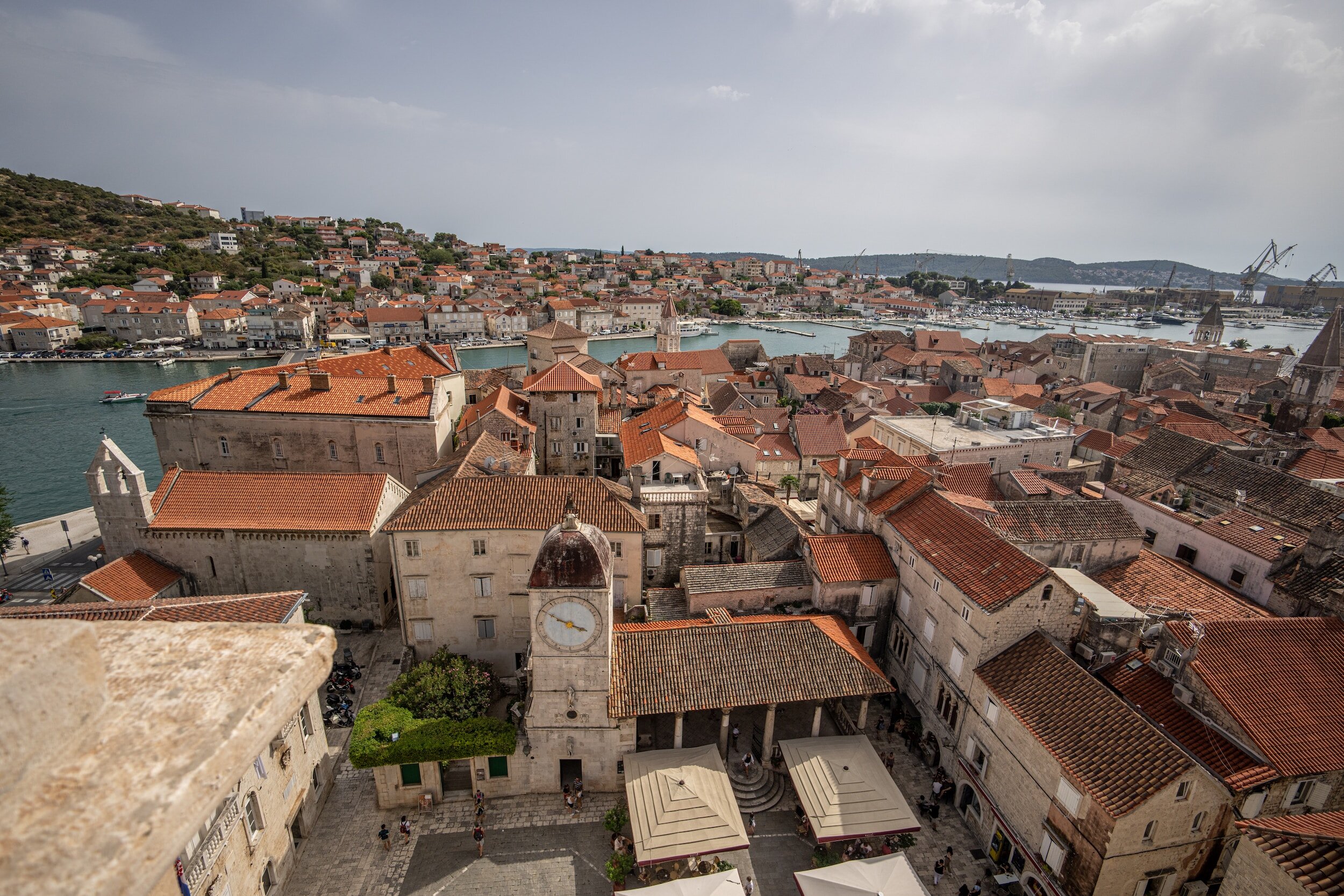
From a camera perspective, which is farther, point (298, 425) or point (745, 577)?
point (298, 425)

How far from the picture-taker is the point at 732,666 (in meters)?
23.0

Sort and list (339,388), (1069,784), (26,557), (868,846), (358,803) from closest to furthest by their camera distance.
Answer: (1069,784), (868,846), (358,803), (26,557), (339,388)

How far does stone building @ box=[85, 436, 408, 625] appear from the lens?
2873cm

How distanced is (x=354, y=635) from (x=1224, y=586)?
38.7 meters

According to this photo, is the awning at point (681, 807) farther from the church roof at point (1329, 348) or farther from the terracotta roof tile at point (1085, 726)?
the church roof at point (1329, 348)

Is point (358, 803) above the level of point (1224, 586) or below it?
below

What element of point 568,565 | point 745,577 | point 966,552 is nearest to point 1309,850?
point 966,552

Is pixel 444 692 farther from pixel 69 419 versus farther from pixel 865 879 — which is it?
pixel 69 419

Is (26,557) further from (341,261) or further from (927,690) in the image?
(341,261)

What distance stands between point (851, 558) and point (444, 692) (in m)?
17.0

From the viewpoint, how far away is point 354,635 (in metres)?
30.3

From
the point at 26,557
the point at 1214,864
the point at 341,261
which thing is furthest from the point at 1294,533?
the point at 341,261

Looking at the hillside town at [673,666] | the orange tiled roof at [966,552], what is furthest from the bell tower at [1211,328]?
the orange tiled roof at [966,552]

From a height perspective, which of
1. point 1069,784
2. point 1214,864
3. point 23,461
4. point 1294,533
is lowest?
point 23,461
